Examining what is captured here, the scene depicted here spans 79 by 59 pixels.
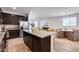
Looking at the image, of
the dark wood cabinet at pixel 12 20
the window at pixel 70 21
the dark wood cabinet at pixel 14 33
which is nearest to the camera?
the window at pixel 70 21

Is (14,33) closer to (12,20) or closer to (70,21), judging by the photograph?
(12,20)

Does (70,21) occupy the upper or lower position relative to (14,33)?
upper

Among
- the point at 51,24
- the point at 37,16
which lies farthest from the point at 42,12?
the point at 51,24

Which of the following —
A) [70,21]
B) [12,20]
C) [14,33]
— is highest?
[12,20]

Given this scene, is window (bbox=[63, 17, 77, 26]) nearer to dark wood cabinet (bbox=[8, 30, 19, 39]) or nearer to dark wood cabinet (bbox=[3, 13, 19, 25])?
dark wood cabinet (bbox=[3, 13, 19, 25])

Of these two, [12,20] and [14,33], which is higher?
[12,20]

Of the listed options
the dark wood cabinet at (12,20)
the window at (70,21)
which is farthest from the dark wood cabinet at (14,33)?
the window at (70,21)

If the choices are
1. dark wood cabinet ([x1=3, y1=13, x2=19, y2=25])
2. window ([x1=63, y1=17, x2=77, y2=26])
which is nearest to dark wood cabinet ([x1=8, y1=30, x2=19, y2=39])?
dark wood cabinet ([x1=3, y1=13, x2=19, y2=25])

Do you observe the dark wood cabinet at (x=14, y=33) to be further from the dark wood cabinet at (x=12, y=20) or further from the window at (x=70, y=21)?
the window at (x=70, y=21)

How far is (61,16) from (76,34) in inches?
25.3

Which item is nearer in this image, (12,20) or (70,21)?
(70,21)

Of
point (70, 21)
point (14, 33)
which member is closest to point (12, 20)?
point (14, 33)
